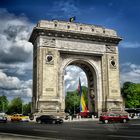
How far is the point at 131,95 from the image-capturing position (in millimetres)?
89250

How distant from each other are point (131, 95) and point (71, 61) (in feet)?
150

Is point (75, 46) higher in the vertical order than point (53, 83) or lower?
higher

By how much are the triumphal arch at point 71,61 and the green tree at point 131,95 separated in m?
37.8

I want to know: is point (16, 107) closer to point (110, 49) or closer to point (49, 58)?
point (110, 49)

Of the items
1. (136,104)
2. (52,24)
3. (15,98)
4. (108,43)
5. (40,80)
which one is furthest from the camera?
(15,98)

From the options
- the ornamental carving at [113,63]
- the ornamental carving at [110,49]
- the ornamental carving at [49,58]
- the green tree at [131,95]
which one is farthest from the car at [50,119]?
the green tree at [131,95]

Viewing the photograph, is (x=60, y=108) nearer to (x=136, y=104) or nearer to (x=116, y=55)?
(x=116, y=55)

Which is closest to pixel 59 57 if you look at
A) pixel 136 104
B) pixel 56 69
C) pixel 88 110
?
pixel 56 69

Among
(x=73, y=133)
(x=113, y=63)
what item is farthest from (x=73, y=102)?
(x=73, y=133)

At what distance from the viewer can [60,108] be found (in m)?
45.8

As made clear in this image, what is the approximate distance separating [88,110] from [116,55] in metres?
12.0

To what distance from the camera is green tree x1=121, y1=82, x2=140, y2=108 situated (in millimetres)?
87062

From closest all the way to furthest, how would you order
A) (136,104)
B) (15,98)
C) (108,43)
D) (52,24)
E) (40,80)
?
(40,80) → (52,24) → (108,43) → (136,104) → (15,98)

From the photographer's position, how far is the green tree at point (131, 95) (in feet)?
286
